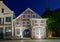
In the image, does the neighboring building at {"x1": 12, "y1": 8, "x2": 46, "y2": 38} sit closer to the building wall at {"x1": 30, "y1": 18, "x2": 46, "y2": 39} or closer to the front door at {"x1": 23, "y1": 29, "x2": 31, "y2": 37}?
the front door at {"x1": 23, "y1": 29, "x2": 31, "y2": 37}

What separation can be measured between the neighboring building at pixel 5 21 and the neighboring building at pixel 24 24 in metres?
1.04

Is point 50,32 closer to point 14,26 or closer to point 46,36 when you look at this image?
point 46,36

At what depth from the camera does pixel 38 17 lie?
2398 inches

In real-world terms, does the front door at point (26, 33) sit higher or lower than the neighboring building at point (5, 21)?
lower

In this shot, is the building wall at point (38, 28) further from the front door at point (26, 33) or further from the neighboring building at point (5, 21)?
the neighboring building at point (5, 21)

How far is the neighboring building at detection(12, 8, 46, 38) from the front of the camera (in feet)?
197

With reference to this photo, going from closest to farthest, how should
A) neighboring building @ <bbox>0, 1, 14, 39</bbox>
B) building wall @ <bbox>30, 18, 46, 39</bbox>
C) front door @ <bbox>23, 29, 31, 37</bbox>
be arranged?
building wall @ <bbox>30, 18, 46, 39</bbox> → neighboring building @ <bbox>0, 1, 14, 39</bbox> → front door @ <bbox>23, 29, 31, 37</bbox>

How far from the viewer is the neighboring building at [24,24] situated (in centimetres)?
5997

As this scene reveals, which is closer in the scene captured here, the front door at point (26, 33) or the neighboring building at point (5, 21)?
the neighboring building at point (5, 21)

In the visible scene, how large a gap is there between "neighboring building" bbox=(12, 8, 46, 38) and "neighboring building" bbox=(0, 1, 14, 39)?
104cm

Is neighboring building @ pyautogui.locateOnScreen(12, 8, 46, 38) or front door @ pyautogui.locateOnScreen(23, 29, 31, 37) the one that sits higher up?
neighboring building @ pyautogui.locateOnScreen(12, 8, 46, 38)

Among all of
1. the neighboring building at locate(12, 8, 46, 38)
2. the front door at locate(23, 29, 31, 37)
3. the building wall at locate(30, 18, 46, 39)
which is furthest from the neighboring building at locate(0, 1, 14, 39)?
the building wall at locate(30, 18, 46, 39)

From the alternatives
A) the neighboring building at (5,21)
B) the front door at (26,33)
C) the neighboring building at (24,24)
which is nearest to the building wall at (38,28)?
the neighboring building at (24,24)

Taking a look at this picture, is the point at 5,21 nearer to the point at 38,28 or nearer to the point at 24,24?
the point at 24,24
